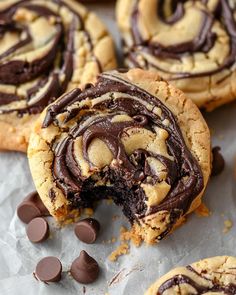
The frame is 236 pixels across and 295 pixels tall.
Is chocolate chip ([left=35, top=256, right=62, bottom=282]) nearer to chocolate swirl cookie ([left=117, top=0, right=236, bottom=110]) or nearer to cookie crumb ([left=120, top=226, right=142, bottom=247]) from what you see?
cookie crumb ([left=120, top=226, right=142, bottom=247])

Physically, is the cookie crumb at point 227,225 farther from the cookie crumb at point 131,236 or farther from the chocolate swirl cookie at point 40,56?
the chocolate swirl cookie at point 40,56

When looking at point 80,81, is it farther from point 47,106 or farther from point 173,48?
point 173,48

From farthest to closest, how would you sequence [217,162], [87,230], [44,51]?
[44,51], [217,162], [87,230]

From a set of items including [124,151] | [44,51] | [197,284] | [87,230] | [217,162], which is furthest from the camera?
[44,51]

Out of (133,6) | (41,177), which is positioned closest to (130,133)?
(41,177)

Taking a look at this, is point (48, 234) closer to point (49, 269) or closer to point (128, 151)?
point (49, 269)

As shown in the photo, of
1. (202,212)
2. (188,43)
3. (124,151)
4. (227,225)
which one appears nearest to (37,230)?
(124,151)

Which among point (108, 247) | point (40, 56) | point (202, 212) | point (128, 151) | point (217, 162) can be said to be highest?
point (40, 56)

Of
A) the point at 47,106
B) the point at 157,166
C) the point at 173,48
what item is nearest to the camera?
the point at 157,166
